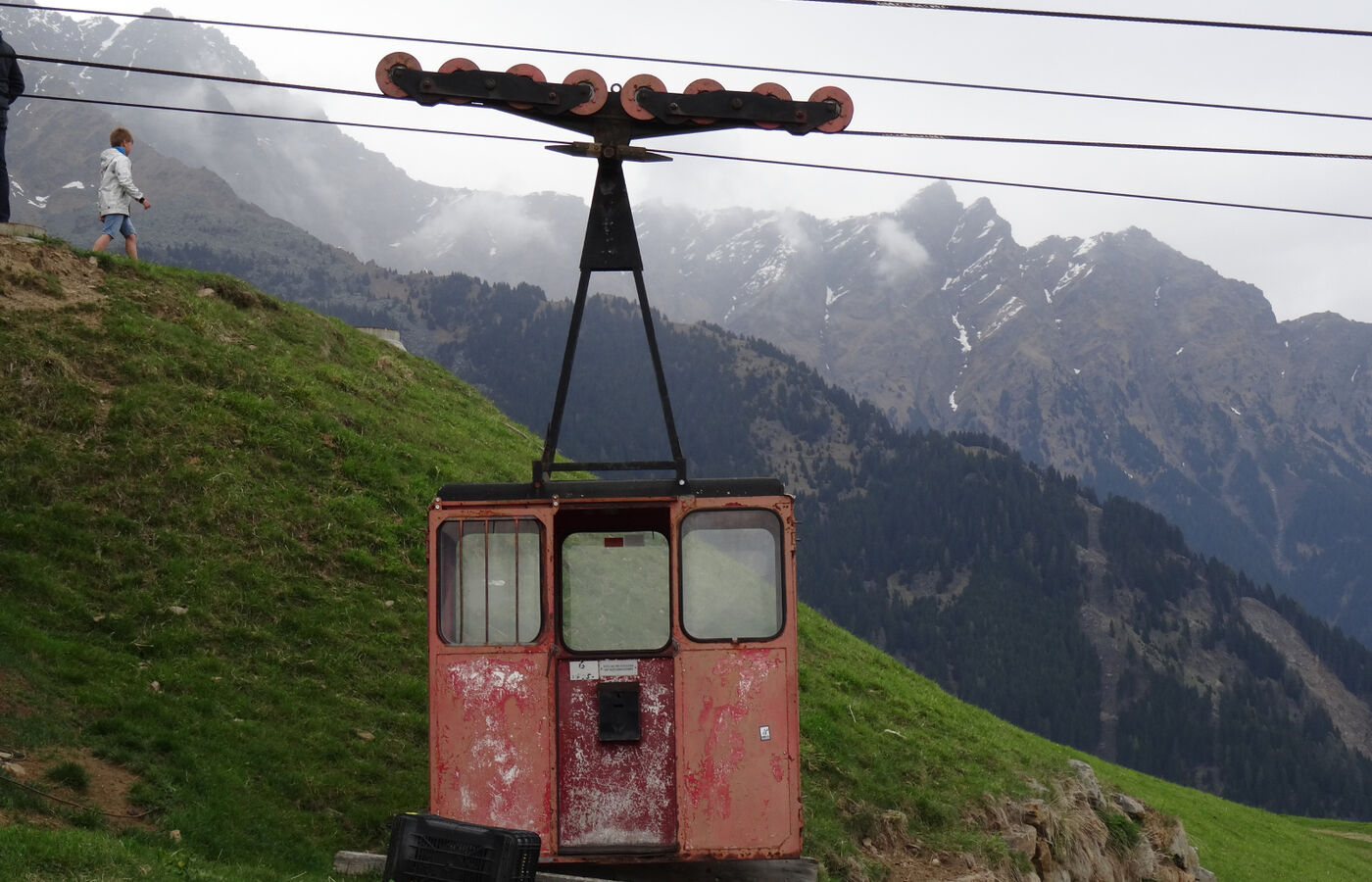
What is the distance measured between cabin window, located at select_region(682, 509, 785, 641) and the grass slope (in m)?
3.94

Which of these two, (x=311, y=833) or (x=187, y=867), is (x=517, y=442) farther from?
(x=187, y=867)

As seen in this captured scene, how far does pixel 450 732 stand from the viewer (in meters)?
11.2

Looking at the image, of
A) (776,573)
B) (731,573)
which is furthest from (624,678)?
(776,573)

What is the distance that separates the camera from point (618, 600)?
11414 millimetres

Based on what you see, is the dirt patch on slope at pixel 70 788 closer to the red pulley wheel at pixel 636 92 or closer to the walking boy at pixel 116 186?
the red pulley wheel at pixel 636 92

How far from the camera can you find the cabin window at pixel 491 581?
445 inches

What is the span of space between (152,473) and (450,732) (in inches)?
317

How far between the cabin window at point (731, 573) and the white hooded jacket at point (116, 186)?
13.0m

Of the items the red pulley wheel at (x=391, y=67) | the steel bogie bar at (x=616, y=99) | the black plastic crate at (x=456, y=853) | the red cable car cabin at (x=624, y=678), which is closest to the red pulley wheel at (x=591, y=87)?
the steel bogie bar at (x=616, y=99)

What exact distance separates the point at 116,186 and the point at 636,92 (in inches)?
462

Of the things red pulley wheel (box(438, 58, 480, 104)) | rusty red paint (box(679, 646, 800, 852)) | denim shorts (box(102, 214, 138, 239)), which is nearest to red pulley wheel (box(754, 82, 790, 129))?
red pulley wheel (box(438, 58, 480, 104))

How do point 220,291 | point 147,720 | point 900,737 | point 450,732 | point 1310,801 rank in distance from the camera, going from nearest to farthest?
point 450,732, point 147,720, point 900,737, point 220,291, point 1310,801

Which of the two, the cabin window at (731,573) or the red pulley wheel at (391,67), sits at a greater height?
the red pulley wheel at (391,67)

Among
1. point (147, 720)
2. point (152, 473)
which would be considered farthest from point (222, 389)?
point (147, 720)
